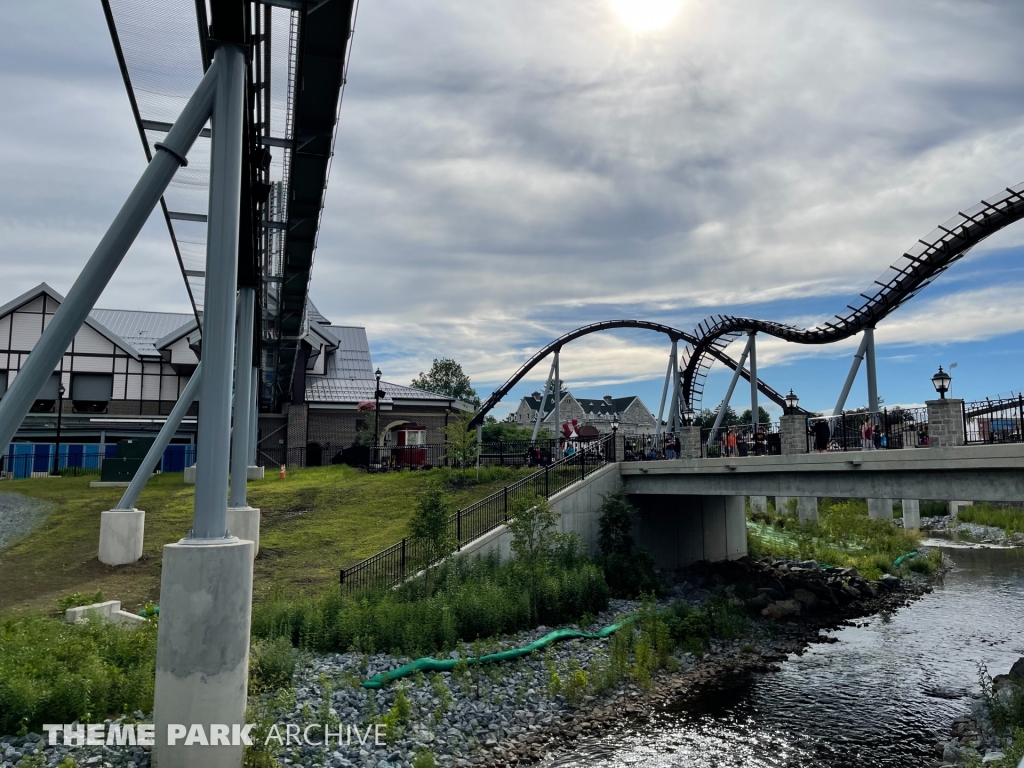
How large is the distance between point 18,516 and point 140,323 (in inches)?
1171

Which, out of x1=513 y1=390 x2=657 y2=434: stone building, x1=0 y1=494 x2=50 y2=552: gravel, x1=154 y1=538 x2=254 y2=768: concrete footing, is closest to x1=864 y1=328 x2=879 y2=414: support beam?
x1=154 y1=538 x2=254 y2=768: concrete footing

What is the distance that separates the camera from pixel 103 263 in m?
9.01

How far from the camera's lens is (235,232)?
987cm

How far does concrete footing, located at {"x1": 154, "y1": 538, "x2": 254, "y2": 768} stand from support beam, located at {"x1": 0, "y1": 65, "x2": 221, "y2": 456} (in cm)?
244

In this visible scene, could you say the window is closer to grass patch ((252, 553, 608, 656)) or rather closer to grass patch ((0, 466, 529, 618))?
grass patch ((0, 466, 529, 618))

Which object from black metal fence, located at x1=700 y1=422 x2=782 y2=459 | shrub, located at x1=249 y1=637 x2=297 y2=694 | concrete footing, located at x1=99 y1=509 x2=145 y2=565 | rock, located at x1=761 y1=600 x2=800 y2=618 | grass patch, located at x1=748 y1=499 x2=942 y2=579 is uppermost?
black metal fence, located at x1=700 y1=422 x2=782 y2=459

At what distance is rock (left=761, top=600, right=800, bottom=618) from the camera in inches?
861

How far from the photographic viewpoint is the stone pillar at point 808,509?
4078cm

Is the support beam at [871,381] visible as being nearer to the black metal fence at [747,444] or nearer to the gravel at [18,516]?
the black metal fence at [747,444]

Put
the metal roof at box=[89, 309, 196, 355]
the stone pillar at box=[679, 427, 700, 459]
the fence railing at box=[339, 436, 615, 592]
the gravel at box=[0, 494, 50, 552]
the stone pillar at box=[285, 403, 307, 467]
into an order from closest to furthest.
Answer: the fence railing at box=[339, 436, 615, 592] < the gravel at box=[0, 494, 50, 552] < the stone pillar at box=[679, 427, 700, 459] < the stone pillar at box=[285, 403, 307, 467] < the metal roof at box=[89, 309, 196, 355]

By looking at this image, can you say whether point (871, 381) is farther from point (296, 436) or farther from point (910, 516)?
point (296, 436)

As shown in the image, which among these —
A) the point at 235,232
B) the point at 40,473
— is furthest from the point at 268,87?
the point at 40,473

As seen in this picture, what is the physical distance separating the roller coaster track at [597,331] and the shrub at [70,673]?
27.6 m

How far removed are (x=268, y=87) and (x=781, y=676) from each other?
16837 mm
